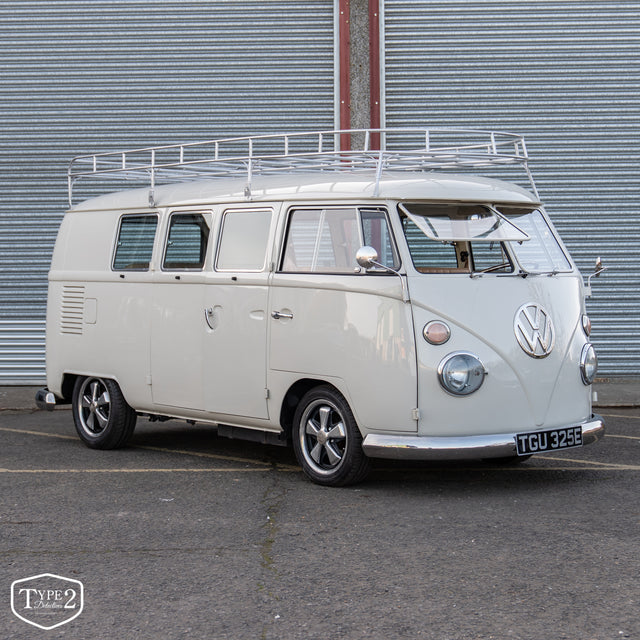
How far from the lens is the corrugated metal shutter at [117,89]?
14.4 metres

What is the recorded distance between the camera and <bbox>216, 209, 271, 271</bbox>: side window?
8.11 m

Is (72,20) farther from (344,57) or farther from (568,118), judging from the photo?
(568,118)

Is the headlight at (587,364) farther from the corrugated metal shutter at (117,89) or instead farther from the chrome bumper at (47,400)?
the corrugated metal shutter at (117,89)

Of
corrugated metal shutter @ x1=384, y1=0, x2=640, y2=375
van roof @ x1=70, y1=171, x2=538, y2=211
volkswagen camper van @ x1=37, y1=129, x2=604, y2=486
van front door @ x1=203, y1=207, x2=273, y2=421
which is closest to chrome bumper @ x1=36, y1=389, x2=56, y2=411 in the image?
volkswagen camper van @ x1=37, y1=129, x2=604, y2=486

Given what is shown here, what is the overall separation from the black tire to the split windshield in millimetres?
1111

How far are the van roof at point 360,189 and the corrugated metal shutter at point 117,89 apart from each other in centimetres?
581

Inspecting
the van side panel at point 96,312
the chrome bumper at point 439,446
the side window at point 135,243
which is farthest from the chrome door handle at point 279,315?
the side window at point 135,243

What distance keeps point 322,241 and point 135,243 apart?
7.30 ft

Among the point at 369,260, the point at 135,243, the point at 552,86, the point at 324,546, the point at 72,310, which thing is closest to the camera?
the point at 324,546

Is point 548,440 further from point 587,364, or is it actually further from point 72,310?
point 72,310

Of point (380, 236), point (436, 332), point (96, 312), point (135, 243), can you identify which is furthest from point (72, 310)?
point (436, 332)

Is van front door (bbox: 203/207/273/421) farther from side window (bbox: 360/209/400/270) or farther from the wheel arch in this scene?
side window (bbox: 360/209/400/270)

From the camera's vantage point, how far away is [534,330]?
7.34 metres

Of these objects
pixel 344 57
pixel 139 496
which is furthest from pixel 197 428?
pixel 344 57
